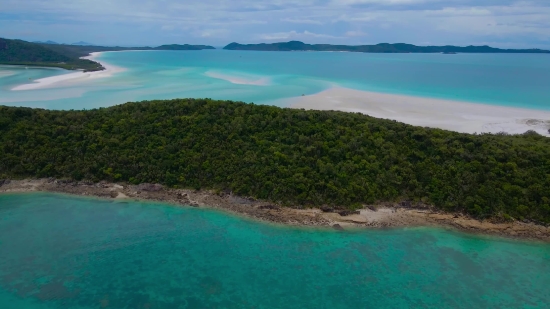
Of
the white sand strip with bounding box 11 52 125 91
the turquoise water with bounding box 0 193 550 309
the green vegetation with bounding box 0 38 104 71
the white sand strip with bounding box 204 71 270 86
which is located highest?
the green vegetation with bounding box 0 38 104 71

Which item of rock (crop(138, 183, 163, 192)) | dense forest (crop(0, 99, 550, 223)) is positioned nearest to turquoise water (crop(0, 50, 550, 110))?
dense forest (crop(0, 99, 550, 223))

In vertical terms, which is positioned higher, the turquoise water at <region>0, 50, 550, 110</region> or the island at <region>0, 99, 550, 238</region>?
the turquoise water at <region>0, 50, 550, 110</region>

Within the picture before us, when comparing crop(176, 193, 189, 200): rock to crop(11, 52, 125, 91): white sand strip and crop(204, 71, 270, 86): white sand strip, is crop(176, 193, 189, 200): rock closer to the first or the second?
crop(204, 71, 270, 86): white sand strip

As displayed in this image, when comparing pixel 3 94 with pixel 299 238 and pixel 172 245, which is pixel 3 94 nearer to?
pixel 172 245

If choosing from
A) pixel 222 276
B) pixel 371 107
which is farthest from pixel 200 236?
pixel 371 107

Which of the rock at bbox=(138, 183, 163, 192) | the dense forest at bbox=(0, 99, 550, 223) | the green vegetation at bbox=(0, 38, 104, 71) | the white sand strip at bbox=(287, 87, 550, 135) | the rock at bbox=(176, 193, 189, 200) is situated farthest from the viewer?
the green vegetation at bbox=(0, 38, 104, 71)

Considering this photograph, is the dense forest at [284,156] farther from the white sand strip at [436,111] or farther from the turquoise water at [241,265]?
the white sand strip at [436,111]

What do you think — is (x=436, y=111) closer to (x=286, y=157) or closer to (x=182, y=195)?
(x=286, y=157)

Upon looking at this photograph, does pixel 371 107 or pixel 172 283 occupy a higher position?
pixel 371 107
